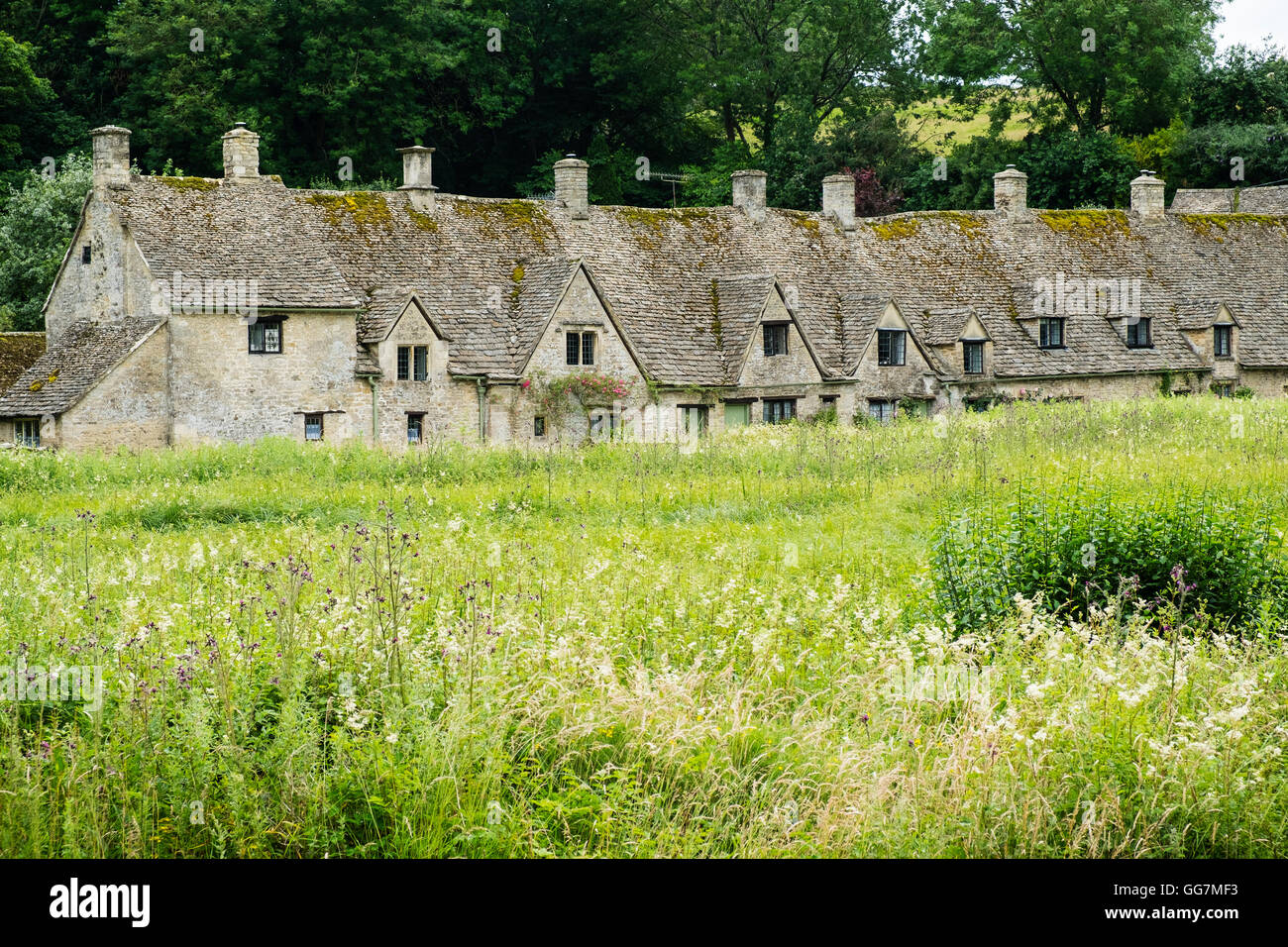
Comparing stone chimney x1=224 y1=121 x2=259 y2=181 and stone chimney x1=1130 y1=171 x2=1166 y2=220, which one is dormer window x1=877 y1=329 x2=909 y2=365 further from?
stone chimney x1=224 y1=121 x2=259 y2=181

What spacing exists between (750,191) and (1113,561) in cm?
3691

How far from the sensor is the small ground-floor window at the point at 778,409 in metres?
43.0

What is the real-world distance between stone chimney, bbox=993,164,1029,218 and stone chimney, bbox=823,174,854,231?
5.77 m

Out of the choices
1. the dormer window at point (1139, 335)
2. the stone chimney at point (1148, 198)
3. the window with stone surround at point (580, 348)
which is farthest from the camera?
the stone chimney at point (1148, 198)

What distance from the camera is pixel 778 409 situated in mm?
43156

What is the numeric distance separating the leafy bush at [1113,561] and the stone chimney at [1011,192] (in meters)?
40.5

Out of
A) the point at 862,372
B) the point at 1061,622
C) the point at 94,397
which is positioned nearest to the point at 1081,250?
the point at 862,372

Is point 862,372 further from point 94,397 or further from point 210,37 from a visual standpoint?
point 210,37

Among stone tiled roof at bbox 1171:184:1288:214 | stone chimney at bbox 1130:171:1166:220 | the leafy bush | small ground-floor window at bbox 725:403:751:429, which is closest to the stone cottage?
small ground-floor window at bbox 725:403:751:429

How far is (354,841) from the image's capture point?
8695 millimetres

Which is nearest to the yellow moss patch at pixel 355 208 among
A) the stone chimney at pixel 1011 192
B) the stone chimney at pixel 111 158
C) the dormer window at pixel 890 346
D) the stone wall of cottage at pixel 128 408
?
the stone chimney at pixel 111 158

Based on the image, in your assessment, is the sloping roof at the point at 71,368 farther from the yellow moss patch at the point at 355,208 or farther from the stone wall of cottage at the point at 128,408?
the yellow moss patch at the point at 355,208

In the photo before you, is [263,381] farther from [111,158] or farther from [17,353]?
[17,353]

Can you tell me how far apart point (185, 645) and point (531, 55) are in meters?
62.3
